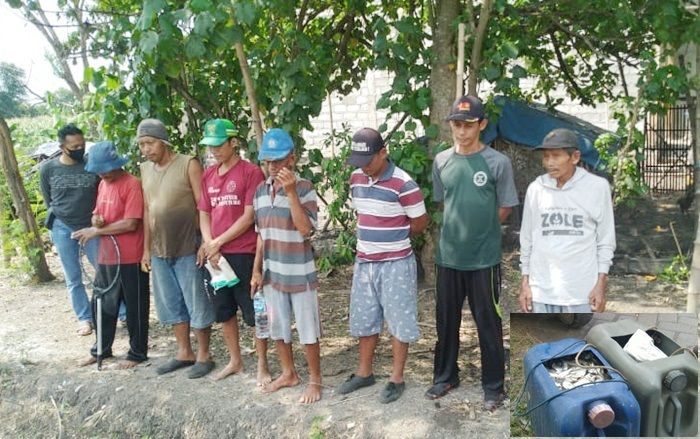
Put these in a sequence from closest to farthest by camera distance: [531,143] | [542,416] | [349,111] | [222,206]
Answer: [542,416]
[222,206]
[531,143]
[349,111]

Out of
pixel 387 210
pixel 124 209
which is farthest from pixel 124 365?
pixel 387 210

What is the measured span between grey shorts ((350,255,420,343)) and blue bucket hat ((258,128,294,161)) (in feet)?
2.48

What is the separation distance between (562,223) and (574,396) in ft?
2.79

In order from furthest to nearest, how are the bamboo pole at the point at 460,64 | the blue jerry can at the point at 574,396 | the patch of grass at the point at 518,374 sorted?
the bamboo pole at the point at 460,64, the patch of grass at the point at 518,374, the blue jerry can at the point at 574,396

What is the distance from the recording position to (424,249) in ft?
20.9

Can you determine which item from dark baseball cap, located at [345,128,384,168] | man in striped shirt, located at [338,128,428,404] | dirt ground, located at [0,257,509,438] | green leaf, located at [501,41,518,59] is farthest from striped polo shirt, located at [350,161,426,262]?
green leaf, located at [501,41,518,59]

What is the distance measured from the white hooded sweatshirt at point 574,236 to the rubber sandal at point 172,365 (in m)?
2.55

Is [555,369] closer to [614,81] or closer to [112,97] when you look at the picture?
[112,97]

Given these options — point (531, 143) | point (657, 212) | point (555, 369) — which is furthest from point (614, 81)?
point (555, 369)

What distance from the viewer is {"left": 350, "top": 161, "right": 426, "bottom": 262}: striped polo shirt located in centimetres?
376

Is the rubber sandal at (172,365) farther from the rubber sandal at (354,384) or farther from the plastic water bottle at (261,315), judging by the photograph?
→ the rubber sandal at (354,384)

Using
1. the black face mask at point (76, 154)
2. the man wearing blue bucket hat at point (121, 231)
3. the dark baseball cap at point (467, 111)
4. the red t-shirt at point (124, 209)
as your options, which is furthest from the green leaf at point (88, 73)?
the dark baseball cap at point (467, 111)

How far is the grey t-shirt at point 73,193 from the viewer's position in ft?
17.0

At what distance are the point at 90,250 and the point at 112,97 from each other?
1.20m
